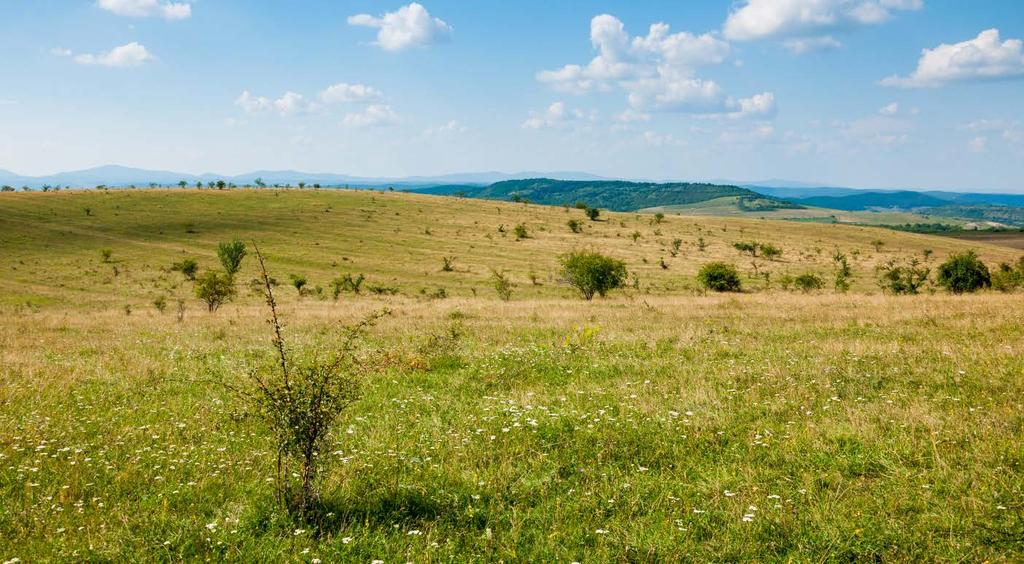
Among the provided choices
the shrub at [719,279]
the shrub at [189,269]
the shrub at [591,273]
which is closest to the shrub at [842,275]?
the shrub at [719,279]

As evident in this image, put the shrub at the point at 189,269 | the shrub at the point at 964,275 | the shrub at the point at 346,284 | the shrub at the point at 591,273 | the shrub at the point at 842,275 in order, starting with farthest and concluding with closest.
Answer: the shrub at the point at 189,269 < the shrub at the point at 346,284 < the shrub at the point at 842,275 < the shrub at the point at 964,275 < the shrub at the point at 591,273

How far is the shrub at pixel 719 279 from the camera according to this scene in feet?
205

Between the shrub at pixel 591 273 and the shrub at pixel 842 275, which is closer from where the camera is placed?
the shrub at pixel 591 273

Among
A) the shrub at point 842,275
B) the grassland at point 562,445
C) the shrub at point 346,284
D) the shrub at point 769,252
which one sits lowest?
the shrub at point 346,284

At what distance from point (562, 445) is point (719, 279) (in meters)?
59.0

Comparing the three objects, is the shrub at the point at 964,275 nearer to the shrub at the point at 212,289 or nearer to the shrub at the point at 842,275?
the shrub at the point at 842,275

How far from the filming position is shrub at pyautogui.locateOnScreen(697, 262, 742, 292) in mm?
62534

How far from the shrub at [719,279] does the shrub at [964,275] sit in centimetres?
1809

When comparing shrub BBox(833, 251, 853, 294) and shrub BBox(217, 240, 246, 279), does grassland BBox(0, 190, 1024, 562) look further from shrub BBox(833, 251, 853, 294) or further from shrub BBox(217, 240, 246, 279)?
shrub BBox(217, 240, 246, 279)

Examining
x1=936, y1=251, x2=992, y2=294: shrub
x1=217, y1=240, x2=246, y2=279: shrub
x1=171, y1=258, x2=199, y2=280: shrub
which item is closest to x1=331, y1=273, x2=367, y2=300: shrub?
x1=217, y1=240, x2=246, y2=279: shrub

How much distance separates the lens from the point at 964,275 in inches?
1950

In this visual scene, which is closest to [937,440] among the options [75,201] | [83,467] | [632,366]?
[632,366]

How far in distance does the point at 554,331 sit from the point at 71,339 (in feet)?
53.3

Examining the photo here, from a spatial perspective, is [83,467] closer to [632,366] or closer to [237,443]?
[237,443]
